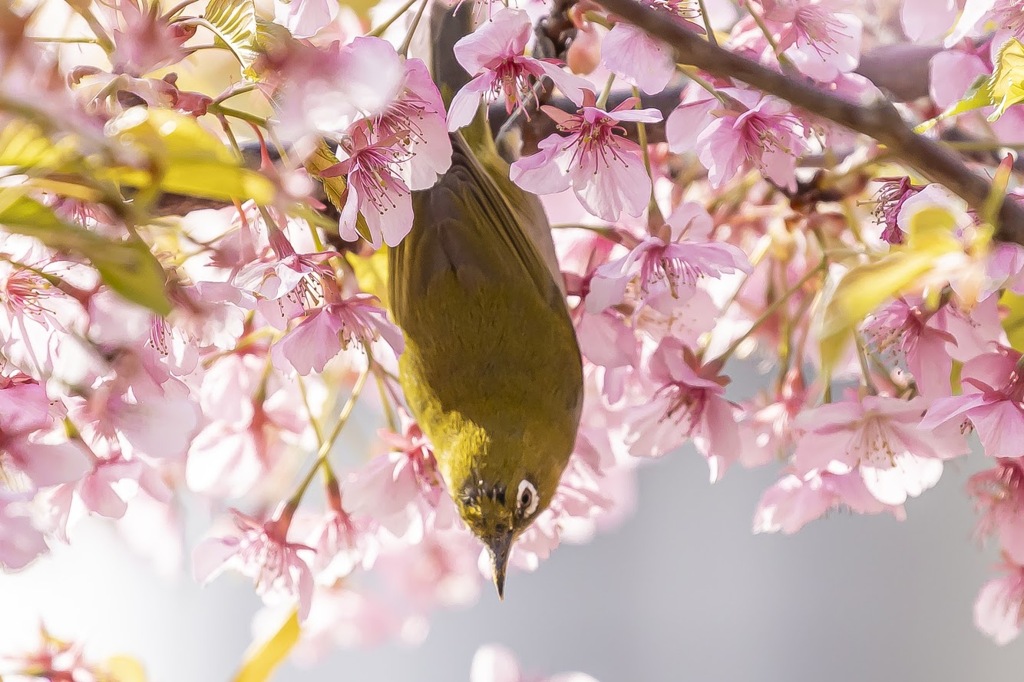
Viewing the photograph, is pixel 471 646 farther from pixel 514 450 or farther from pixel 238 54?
pixel 238 54

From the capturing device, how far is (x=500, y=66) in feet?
1.37

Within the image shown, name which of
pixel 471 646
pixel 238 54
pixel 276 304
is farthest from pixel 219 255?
pixel 471 646

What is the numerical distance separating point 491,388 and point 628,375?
0.09 meters

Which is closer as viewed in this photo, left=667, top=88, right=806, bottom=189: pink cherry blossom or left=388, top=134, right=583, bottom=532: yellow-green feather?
left=667, top=88, right=806, bottom=189: pink cherry blossom

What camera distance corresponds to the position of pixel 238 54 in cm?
31

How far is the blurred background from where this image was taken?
1.78 meters

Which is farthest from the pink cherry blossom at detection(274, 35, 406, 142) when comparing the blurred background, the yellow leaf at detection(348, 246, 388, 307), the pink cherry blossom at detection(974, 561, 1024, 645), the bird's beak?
the blurred background

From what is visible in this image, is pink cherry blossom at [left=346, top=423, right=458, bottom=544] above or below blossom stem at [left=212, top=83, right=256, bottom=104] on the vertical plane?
below

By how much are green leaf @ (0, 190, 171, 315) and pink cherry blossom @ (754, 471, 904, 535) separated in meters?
0.39

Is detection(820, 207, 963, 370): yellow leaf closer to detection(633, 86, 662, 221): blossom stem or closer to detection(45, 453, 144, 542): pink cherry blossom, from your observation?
detection(633, 86, 662, 221): blossom stem

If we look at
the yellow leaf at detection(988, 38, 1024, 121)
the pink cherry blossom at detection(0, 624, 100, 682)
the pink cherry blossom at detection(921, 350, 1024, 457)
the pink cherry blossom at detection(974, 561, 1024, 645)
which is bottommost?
the pink cherry blossom at detection(974, 561, 1024, 645)

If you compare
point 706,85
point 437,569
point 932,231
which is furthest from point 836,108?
point 437,569

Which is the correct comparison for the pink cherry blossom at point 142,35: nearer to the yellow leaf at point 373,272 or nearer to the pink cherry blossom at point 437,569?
the yellow leaf at point 373,272

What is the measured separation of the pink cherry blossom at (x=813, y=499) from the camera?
52 cm
